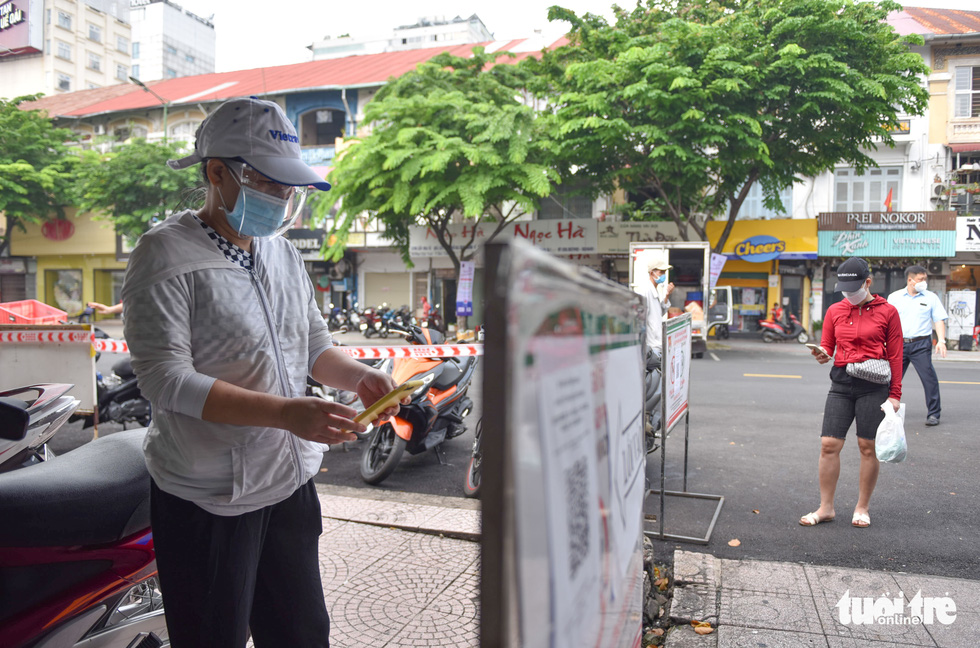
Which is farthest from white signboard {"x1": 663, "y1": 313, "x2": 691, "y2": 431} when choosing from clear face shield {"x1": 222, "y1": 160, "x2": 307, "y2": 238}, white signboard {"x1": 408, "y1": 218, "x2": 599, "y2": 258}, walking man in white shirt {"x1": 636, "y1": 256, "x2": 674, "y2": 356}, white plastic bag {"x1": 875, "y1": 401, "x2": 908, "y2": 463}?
white signboard {"x1": 408, "y1": 218, "x2": 599, "y2": 258}

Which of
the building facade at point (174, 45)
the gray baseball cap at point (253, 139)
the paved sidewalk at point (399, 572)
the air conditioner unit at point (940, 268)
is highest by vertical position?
the building facade at point (174, 45)

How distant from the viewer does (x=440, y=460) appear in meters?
5.71

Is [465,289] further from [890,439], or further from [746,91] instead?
[890,439]

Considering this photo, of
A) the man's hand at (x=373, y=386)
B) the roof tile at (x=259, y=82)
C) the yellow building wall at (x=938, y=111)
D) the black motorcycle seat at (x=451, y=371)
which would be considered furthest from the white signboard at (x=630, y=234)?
the man's hand at (x=373, y=386)

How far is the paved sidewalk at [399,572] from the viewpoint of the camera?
290 centimetres

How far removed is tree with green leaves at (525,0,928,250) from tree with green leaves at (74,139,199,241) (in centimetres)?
1455

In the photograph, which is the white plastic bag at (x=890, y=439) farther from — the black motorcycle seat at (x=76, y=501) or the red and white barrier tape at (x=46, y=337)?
the red and white barrier tape at (x=46, y=337)

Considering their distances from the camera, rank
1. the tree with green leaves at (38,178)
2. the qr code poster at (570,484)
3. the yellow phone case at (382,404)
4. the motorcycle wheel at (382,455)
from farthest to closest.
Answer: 1. the tree with green leaves at (38,178)
2. the motorcycle wheel at (382,455)
3. the yellow phone case at (382,404)
4. the qr code poster at (570,484)

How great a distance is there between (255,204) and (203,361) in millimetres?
415

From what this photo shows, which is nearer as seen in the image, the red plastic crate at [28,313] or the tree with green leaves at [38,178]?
the red plastic crate at [28,313]

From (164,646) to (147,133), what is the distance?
98.4ft

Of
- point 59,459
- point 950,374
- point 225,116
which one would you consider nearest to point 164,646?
point 59,459

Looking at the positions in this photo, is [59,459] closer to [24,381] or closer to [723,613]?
[723,613]

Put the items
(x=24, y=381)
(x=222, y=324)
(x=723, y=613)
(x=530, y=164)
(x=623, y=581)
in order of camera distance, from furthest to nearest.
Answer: (x=530, y=164), (x=24, y=381), (x=723, y=613), (x=222, y=324), (x=623, y=581)
